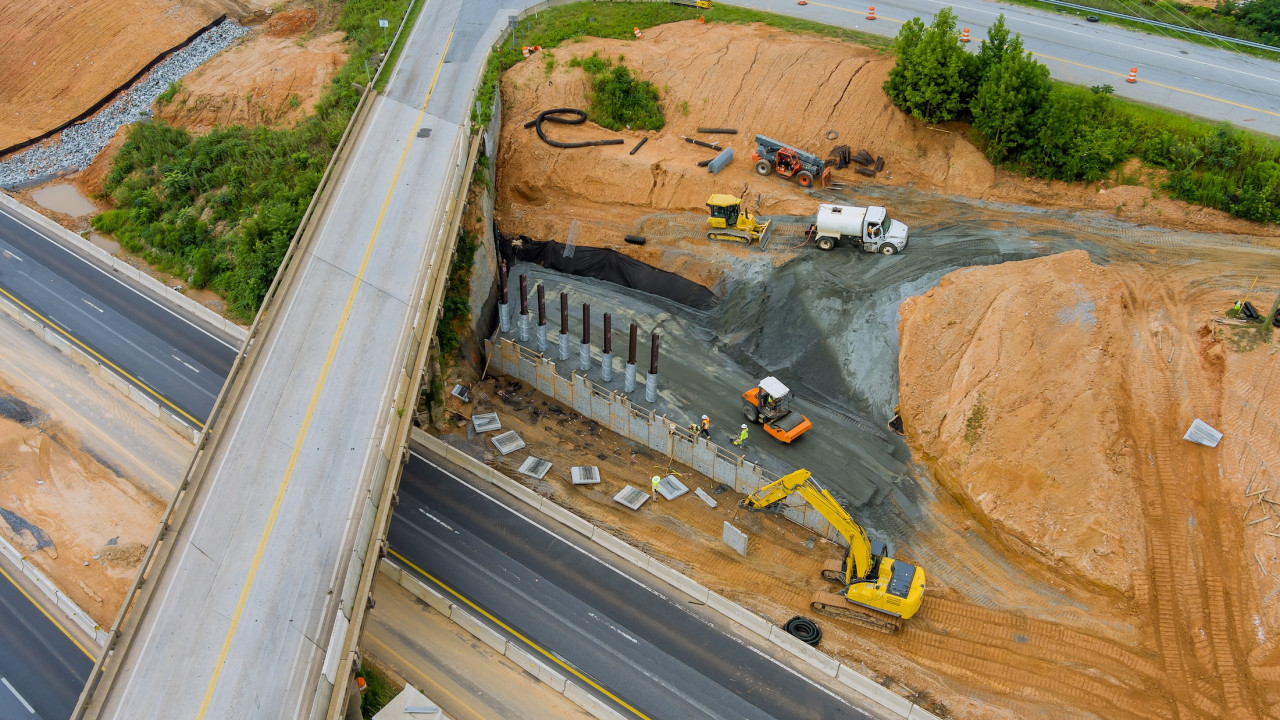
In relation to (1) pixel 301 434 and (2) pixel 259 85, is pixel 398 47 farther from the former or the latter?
(1) pixel 301 434

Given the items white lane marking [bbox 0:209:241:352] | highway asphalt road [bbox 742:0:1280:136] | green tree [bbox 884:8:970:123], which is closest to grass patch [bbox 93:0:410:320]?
white lane marking [bbox 0:209:241:352]

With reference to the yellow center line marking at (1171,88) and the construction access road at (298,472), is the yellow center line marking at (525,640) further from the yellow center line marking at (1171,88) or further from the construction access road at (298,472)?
the yellow center line marking at (1171,88)

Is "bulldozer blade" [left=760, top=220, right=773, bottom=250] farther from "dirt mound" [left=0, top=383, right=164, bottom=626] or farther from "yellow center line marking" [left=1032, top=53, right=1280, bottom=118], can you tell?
"dirt mound" [left=0, top=383, right=164, bottom=626]

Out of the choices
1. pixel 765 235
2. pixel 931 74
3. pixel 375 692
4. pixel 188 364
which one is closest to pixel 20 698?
pixel 375 692

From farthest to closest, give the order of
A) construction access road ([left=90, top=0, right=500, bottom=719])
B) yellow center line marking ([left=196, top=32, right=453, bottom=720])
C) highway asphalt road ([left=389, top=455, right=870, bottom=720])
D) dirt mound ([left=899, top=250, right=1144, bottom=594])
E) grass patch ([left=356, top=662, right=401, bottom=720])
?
1. dirt mound ([left=899, top=250, right=1144, bottom=594])
2. grass patch ([left=356, top=662, right=401, bottom=720])
3. highway asphalt road ([left=389, top=455, right=870, bottom=720])
4. yellow center line marking ([left=196, top=32, right=453, bottom=720])
5. construction access road ([left=90, top=0, right=500, bottom=719])

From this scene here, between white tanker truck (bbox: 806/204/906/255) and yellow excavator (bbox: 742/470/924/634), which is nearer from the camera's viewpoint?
yellow excavator (bbox: 742/470/924/634)

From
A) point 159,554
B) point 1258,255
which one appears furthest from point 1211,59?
point 159,554
